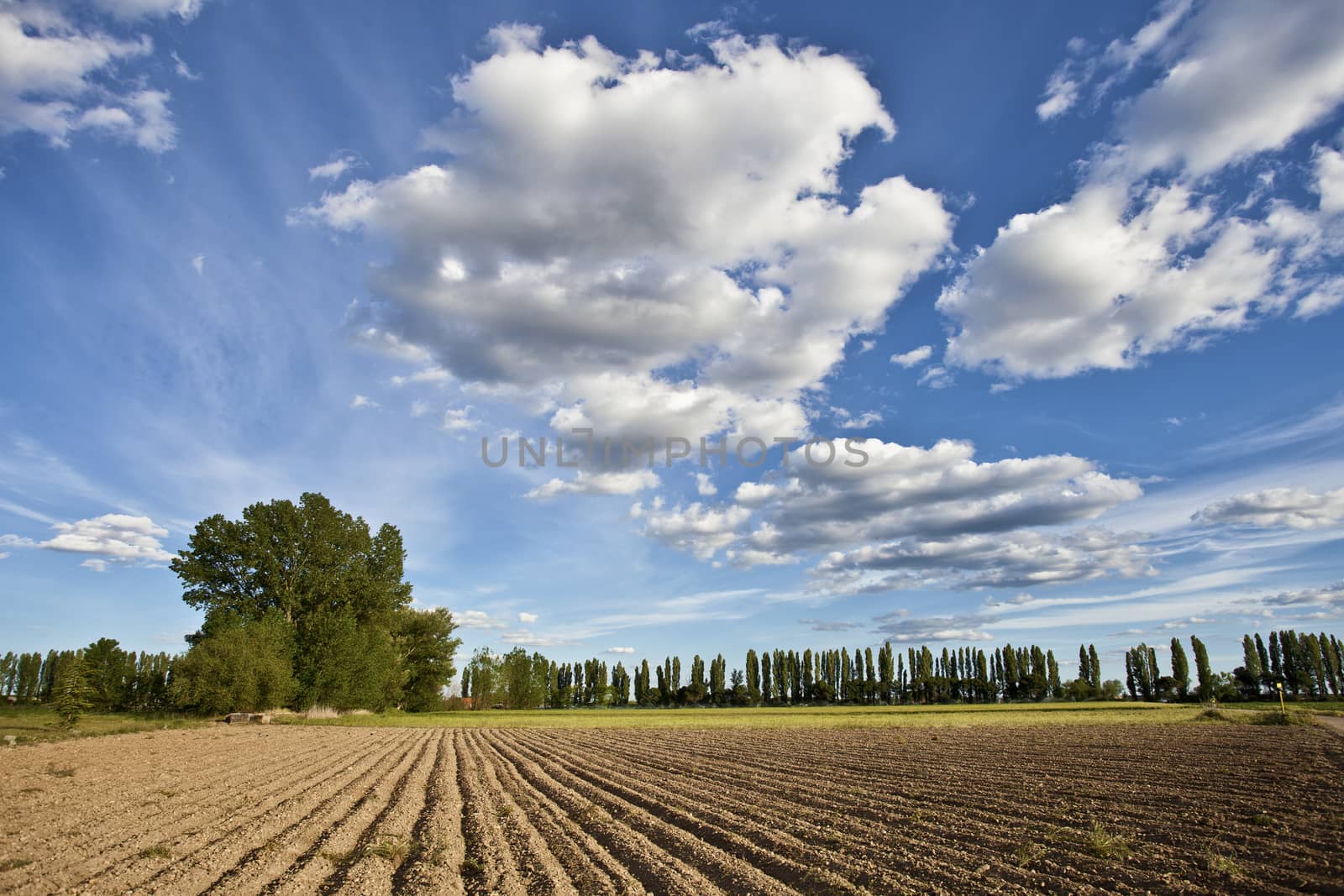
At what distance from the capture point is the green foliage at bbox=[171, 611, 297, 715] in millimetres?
51312

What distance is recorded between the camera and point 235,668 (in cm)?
5159

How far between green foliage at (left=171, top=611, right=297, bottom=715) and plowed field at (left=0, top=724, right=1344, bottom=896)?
25167 mm

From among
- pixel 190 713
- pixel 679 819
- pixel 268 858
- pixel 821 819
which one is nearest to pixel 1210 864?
pixel 821 819

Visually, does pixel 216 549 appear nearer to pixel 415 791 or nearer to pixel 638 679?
pixel 415 791

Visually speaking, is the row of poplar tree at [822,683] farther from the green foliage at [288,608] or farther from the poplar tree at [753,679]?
the green foliage at [288,608]

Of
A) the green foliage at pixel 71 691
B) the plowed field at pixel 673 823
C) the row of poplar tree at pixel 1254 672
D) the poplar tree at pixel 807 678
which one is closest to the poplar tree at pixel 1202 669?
the row of poplar tree at pixel 1254 672

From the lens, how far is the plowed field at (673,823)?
400 inches

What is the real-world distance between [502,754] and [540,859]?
21712mm

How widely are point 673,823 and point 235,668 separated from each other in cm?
4883

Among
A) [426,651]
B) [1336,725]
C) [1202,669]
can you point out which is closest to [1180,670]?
[1202,669]

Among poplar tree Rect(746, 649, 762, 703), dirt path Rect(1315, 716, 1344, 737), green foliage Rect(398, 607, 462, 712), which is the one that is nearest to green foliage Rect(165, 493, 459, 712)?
green foliage Rect(398, 607, 462, 712)

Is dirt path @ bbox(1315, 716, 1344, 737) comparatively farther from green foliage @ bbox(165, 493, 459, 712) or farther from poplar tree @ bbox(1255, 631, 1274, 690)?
poplar tree @ bbox(1255, 631, 1274, 690)

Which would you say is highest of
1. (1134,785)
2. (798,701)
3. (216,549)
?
(216,549)

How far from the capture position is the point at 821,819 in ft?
47.5
